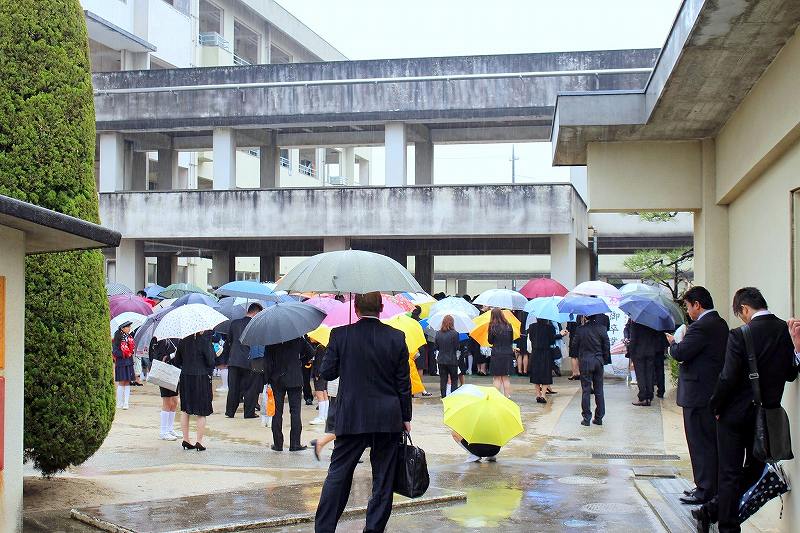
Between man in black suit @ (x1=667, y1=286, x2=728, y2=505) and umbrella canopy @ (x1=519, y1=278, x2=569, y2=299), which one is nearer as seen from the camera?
man in black suit @ (x1=667, y1=286, x2=728, y2=505)

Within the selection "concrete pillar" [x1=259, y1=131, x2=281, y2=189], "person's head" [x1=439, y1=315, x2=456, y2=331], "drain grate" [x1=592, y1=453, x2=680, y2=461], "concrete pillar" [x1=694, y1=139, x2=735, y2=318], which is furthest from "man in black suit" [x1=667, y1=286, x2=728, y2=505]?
"concrete pillar" [x1=259, y1=131, x2=281, y2=189]

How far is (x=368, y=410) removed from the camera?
715 cm

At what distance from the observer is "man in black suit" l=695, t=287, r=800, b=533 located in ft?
22.8

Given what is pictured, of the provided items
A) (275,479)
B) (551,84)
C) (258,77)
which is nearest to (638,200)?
(275,479)

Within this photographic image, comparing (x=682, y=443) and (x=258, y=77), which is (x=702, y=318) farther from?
(x=258, y=77)

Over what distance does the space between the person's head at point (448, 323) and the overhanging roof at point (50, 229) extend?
1056cm

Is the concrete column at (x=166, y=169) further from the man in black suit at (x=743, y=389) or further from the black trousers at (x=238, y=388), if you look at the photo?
the man in black suit at (x=743, y=389)

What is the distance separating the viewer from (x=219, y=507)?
29.0 feet

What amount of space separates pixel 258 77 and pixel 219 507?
2263cm

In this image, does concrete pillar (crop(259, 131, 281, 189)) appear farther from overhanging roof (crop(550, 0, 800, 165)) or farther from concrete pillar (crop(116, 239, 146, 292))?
overhanging roof (crop(550, 0, 800, 165))

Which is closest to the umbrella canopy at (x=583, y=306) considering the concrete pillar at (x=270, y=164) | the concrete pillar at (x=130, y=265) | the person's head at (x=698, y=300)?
the person's head at (x=698, y=300)

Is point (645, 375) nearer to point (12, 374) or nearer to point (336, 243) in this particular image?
point (12, 374)

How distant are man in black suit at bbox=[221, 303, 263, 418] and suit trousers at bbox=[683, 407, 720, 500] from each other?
7536mm

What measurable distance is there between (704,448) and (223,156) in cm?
2362
